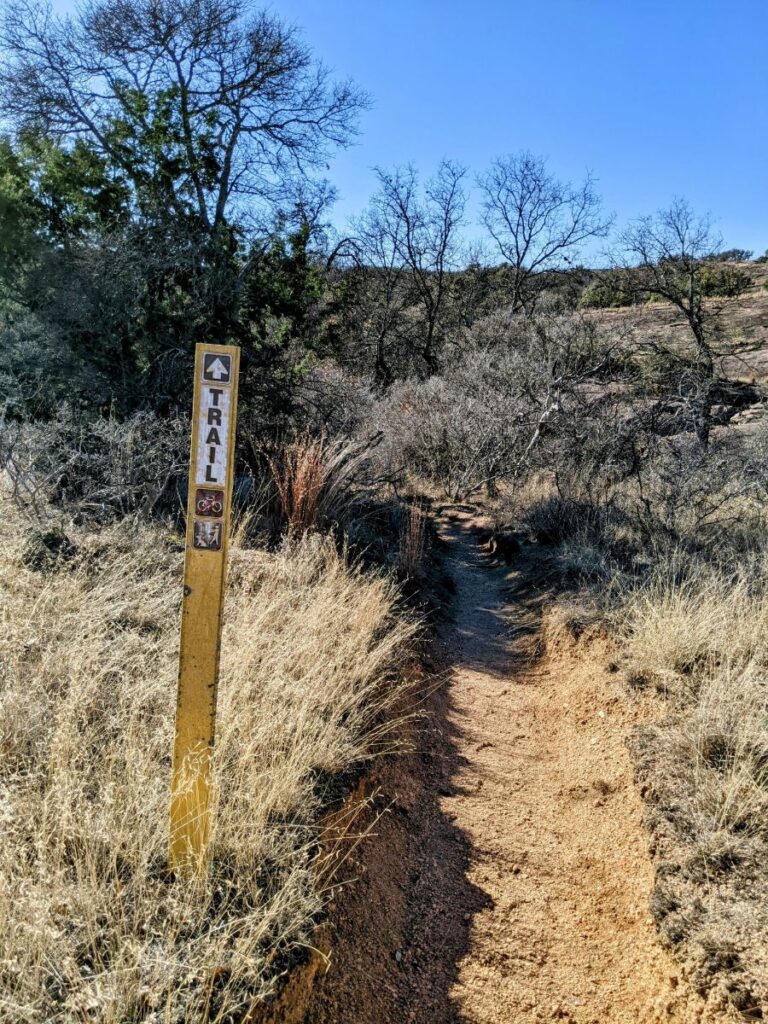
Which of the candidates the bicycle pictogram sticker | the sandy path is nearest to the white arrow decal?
the bicycle pictogram sticker

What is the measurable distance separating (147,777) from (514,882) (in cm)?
188

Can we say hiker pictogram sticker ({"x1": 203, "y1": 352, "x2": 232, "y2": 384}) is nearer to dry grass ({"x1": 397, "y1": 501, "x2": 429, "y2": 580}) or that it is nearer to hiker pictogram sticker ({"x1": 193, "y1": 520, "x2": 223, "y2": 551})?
hiker pictogram sticker ({"x1": 193, "y1": 520, "x2": 223, "y2": 551})

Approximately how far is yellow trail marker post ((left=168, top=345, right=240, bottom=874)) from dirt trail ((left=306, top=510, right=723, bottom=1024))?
2.75 feet

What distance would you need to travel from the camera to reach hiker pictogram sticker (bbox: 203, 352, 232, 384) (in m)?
1.99

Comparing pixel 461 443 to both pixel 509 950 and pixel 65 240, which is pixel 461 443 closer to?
pixel 65 240

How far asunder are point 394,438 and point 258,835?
10.8 metres

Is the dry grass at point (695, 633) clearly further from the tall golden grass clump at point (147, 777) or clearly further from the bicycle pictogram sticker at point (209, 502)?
the bicycle pictogram sticker at point (209, 502)

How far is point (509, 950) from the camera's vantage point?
2.65m

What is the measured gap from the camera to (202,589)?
2.06 m

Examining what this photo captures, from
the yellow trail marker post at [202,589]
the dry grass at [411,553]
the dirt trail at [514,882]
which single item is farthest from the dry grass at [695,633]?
the yellow trail marker post at [202,589]

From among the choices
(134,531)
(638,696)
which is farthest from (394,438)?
(638,696)

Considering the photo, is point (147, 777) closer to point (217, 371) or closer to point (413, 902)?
point (413, 902)

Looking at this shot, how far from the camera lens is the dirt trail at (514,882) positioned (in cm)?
238

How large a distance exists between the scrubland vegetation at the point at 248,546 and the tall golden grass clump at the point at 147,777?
17mm
